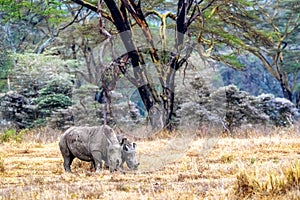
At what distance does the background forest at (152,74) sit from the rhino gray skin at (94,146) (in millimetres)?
4985

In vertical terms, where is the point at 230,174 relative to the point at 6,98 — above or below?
below

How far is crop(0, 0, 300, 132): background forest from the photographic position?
54.7 feet

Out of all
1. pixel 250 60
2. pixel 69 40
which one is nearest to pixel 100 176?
pixel 69 40

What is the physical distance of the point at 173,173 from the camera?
757 centimetres

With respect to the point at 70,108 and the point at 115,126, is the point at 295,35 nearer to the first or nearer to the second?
the point at 70,108

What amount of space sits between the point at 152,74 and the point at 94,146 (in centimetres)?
912

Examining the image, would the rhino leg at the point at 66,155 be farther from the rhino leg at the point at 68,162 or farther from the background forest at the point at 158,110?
the background forest at the point at 158,110

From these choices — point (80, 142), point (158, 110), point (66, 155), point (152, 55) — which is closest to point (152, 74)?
point (152, 55)

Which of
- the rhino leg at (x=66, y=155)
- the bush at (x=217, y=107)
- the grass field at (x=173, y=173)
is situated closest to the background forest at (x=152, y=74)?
the bush at (x=217, y=107)

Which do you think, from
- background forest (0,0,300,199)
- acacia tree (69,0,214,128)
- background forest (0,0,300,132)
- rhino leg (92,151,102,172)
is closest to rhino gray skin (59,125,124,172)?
rhino leg (92,151,102,172)

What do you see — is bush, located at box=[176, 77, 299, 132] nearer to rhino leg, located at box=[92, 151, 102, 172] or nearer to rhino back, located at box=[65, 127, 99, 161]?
rhino back, located at box=[65, 127, 99, 161]

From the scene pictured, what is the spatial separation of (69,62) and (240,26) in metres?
9.45

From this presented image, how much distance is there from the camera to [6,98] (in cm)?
2017

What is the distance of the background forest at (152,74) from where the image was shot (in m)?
16.7
